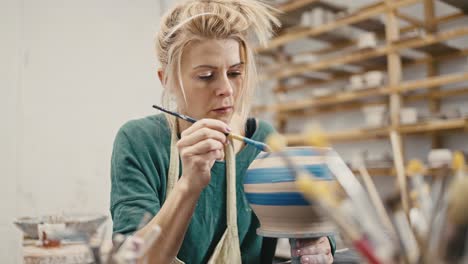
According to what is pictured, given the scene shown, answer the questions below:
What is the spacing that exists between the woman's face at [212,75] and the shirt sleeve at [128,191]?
208 millimetres

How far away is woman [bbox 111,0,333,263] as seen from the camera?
89 centimetres

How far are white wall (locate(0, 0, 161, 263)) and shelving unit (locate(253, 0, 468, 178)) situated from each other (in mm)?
1180

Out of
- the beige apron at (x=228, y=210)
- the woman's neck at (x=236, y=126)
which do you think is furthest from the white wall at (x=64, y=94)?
the beige apron at (x=228, y=210)

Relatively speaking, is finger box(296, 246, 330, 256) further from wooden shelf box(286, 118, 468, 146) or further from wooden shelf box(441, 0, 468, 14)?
wooden shelf box(441, 0, 468, 14)

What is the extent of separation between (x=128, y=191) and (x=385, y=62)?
3622 mm

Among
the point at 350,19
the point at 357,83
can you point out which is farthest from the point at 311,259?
the point at 350,19

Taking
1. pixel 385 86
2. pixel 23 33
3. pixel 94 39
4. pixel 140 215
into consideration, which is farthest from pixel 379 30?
pixel 140 215

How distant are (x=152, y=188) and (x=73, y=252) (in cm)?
24

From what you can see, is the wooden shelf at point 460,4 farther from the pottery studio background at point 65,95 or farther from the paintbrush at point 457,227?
the paintbrush at point 457,227

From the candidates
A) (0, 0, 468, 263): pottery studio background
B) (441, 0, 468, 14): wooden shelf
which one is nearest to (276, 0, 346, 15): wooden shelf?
(441, 0, 468, 14): wooden shelf

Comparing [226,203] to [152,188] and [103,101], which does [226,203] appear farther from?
[103,101]

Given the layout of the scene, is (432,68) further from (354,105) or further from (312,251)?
(312,251)

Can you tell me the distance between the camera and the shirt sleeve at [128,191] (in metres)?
0.94

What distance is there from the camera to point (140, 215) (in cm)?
94
